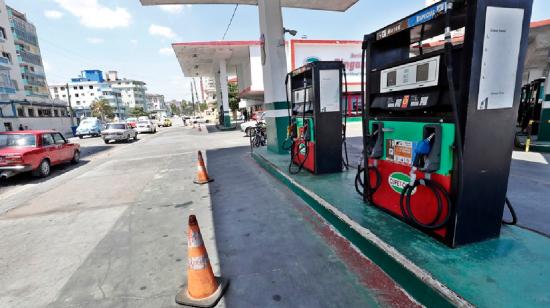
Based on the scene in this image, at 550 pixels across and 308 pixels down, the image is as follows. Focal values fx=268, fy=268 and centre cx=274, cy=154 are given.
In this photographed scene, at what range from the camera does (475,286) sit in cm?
201

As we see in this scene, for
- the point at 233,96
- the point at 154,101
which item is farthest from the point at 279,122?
the point at 154,101

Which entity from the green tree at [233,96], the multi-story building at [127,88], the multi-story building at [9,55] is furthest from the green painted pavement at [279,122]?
the multi-story building at [127,88]

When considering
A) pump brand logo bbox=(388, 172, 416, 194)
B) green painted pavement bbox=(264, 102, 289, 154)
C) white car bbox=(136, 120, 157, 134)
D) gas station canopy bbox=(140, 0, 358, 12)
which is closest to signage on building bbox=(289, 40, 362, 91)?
gas station canopy bbox=(140, 0, 358, 12)

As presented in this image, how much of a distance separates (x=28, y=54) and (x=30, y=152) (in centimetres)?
4944

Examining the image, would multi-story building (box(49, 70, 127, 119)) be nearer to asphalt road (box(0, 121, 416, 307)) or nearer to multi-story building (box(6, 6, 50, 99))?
multi-story building (box(6, 6, 50, 99))

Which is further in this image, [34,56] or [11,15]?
[34,56]

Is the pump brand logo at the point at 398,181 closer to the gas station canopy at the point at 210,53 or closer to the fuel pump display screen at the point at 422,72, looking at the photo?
the fuel pump display screen at the point at 422,72

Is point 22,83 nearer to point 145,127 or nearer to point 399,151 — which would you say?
point 145,127

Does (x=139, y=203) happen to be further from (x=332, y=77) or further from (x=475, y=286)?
(x=475, y=286)

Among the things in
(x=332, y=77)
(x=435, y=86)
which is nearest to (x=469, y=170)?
(x=435, y=86)

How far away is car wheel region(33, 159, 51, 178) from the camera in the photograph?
8212mm

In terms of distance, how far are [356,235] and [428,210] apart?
0.82 metres

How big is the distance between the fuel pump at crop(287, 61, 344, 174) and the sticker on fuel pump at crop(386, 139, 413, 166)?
2203 mm

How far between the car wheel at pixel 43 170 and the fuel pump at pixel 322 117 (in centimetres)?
792
